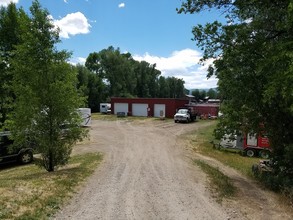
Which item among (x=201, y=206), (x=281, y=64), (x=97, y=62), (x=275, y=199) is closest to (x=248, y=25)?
(x=281, y=64)

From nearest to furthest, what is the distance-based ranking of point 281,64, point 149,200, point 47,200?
point 47,200, point 149,200, point 281,64

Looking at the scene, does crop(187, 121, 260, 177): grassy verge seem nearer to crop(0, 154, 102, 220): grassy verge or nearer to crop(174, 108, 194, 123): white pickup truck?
crop(174, 108, 194, 123): white pickup truck

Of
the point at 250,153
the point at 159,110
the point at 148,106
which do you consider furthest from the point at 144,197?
the point at 148,106

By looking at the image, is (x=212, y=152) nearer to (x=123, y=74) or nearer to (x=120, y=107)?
(x=120, y=107)

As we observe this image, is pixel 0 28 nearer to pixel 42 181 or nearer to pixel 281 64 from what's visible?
pixel 42 181

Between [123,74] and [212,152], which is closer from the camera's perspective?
[212,152]

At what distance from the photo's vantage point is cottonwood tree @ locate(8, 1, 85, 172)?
12391 mm

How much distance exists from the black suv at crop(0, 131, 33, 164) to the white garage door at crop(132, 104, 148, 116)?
112ft

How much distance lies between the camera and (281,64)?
9227 millimetres

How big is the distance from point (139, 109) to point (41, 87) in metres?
40.7

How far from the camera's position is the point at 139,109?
53.0 m

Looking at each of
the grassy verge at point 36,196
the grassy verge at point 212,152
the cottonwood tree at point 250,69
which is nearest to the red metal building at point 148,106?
the grassy verge at point 212,152

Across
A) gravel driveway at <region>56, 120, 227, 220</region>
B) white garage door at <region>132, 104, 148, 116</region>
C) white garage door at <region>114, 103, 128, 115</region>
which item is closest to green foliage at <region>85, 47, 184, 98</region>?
white garage door at <region>114, 103, 128, 115</region>

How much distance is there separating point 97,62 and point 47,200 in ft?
264
